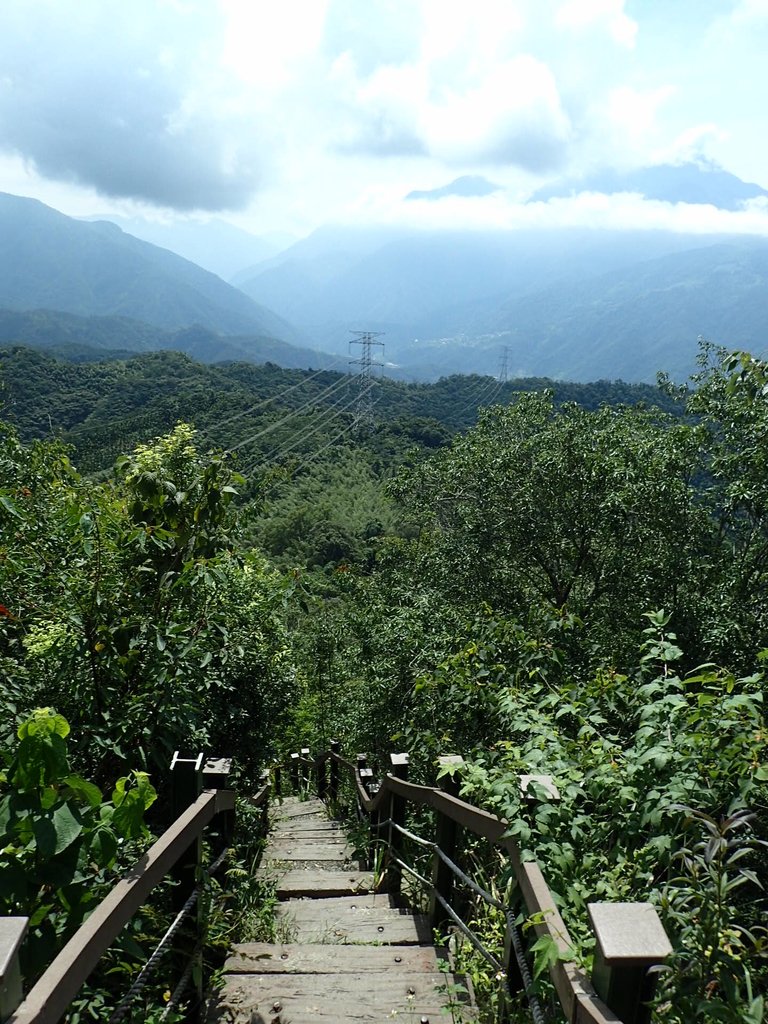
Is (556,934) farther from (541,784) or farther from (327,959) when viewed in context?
(327,959)

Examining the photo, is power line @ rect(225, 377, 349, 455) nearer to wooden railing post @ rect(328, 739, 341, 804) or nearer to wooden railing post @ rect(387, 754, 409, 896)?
wooden railing post @ rect(328, 739, 341, 804)

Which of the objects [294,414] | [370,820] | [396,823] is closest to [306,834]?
[370,820]

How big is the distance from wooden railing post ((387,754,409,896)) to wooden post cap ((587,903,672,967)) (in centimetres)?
318

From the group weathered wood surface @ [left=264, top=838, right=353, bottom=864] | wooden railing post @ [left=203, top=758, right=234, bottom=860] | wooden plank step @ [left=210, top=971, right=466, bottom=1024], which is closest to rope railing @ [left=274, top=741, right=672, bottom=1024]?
wooden plank step @ [left=210, top=971, right=466, bottom=1024]

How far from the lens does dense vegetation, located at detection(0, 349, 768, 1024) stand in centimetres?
223

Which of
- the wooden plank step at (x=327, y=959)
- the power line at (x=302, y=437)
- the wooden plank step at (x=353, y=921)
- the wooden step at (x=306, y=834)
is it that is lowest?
the wooden step at (x=306, y=834)

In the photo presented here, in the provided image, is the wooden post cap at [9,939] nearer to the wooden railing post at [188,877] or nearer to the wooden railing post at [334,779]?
the wooden railing post at [188,877]

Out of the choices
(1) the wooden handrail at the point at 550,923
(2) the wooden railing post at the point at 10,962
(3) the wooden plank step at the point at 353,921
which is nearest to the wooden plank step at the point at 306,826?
(3) the wooden plank step at the point at 353,921

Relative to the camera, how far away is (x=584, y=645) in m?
7.23

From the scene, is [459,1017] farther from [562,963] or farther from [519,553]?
[519,553]

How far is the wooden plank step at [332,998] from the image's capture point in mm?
2908

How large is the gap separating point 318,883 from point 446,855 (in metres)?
2.41

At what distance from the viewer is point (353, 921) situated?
164 inches

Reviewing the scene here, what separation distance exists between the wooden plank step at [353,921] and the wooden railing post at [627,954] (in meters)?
2.61
